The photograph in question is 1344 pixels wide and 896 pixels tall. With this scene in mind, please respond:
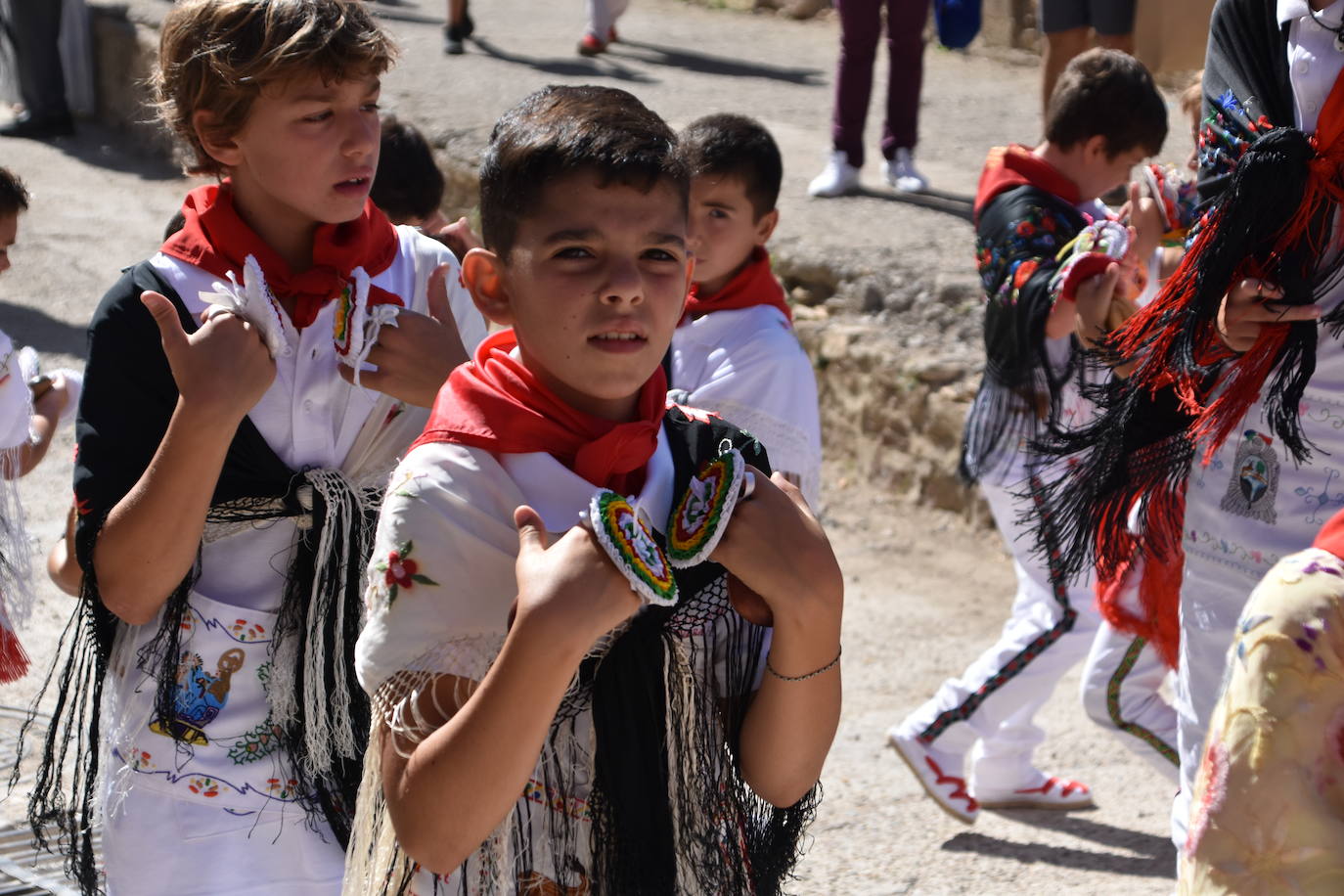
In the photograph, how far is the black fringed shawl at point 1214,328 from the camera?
2365mm

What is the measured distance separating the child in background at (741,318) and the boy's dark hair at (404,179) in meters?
0.63

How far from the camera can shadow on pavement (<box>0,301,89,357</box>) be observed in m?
7.25

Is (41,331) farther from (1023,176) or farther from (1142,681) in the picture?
(1142,681)

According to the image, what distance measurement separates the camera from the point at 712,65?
10727mm

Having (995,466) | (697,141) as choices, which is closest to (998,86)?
(995,466)

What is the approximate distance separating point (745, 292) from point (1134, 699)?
4.88 feet

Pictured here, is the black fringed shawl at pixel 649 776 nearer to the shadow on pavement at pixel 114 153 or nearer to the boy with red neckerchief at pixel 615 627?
the boy with red neckerchief at pixel 615 627

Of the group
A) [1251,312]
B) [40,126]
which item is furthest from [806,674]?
[40,126]

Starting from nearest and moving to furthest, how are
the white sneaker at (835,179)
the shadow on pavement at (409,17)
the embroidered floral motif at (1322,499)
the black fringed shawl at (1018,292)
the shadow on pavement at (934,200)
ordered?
the embroidered floral motif at (1322,499) → the black fringed shawl at (1018,292) → the shadow on pavement at (934,200) → the white sneaker at (835,179) → the shadow on pavement at (409,17)

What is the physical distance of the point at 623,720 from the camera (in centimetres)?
170

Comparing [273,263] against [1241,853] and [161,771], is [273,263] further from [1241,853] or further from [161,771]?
[1241,853]

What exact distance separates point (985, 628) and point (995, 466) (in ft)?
5.04

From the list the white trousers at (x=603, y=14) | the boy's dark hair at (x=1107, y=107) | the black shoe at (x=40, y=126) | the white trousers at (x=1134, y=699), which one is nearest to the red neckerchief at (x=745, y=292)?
the boy's dark hair at (x=1107, y=107)

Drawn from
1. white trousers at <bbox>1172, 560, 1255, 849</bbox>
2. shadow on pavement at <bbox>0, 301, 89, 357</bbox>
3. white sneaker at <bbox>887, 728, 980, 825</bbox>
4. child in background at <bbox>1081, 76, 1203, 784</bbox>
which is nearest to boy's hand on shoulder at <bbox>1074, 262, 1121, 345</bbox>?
child in background at <bbox>1081, 76, 1203, 784</bbox>
